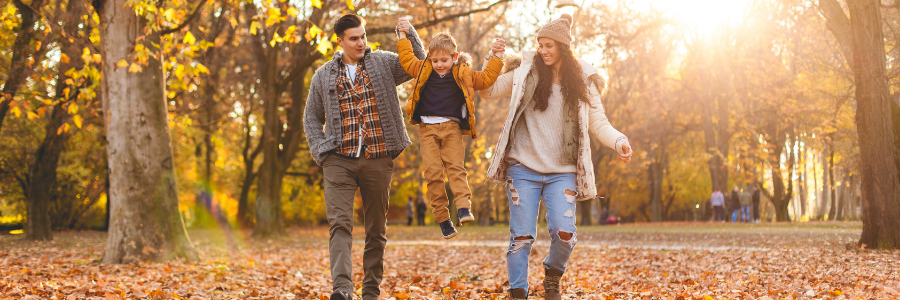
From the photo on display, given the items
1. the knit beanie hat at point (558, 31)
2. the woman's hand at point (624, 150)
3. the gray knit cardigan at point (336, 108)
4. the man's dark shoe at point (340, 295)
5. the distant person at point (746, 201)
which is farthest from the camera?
the distant person at point (746, 201)

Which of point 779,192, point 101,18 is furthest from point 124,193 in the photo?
point 779,192

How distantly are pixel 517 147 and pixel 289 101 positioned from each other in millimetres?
16404

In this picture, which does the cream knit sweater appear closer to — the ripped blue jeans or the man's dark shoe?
the ripped blue jeans

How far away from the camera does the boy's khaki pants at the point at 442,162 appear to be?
464cm

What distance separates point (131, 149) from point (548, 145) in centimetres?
683

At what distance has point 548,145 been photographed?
472cm

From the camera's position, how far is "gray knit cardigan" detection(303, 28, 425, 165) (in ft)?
15.0

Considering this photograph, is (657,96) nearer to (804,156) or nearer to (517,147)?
(804,156)

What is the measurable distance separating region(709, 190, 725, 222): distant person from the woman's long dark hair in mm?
27539

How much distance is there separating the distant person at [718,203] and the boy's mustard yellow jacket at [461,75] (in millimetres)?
27847

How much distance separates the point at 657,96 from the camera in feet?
101

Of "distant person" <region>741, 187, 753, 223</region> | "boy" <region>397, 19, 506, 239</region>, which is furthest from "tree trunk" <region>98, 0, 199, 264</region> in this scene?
"distant person" <region>741, 187, 753, 223</region>

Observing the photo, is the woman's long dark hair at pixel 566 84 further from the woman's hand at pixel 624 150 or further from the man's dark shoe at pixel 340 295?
the man's dark shoe at pixel 340 295

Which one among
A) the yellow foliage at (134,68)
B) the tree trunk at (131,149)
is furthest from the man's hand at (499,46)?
the tree trunk at (131,149)
